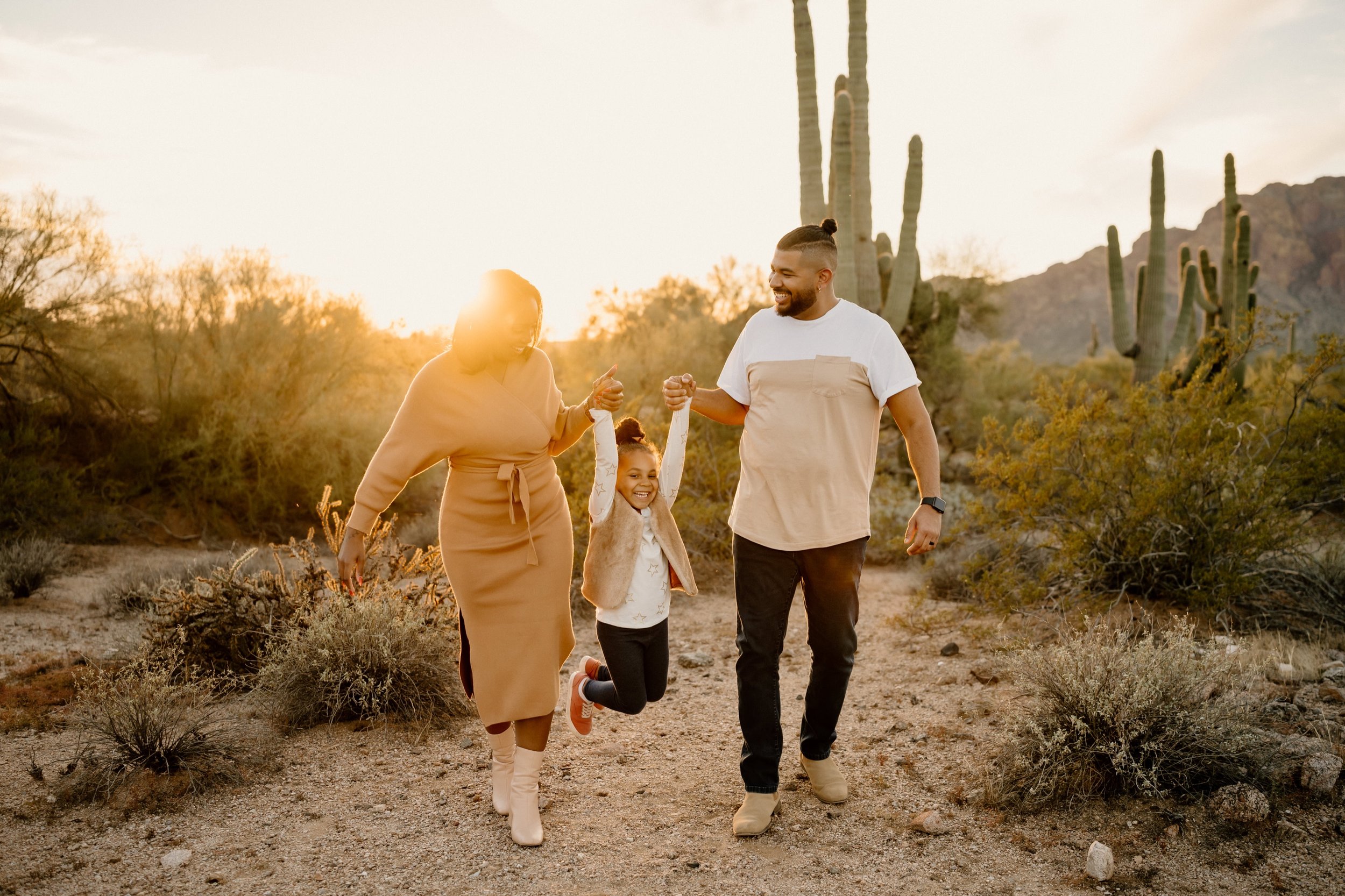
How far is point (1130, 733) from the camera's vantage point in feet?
10.5

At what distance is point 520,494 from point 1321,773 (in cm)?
306

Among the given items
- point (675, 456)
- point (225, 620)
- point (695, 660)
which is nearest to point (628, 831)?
point (675, 456)

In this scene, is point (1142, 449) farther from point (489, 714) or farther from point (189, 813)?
point (189, 813)

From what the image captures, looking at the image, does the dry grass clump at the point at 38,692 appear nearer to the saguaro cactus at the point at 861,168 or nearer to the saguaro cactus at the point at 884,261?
the saguaro cactus at the point at 861,168

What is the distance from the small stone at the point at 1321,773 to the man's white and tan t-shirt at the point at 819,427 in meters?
1.83

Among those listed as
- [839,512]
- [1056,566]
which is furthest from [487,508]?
[1056,566]

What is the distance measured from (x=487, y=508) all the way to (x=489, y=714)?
2.48ft

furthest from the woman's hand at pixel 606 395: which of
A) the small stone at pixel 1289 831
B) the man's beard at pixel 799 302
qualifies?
the small stone at pixel 1289 831

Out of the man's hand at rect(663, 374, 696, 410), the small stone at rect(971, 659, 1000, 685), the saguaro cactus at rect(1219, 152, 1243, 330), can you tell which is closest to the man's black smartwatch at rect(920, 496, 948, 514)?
the man's hand at rect(663, 374, 696, 410)

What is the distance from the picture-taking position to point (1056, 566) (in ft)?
17.3

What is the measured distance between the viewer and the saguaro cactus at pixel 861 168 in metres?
10.3

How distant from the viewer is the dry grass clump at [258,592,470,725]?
4.16 m

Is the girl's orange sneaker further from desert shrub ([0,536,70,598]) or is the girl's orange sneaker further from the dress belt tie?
desert shrub ([0,536,70,598])

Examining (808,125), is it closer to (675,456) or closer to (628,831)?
(675,456)
